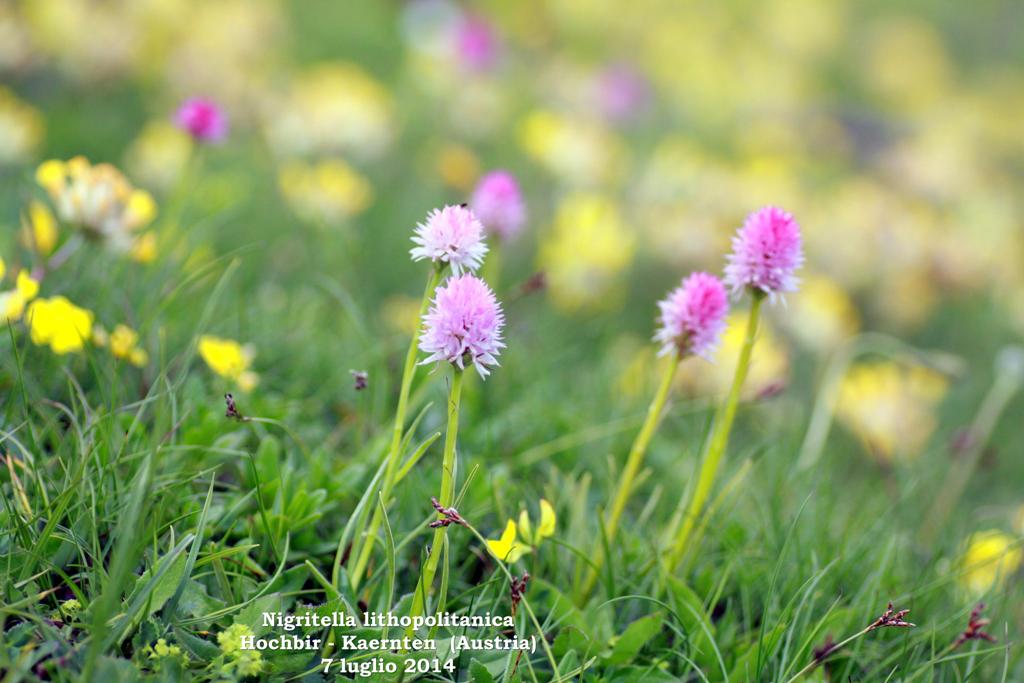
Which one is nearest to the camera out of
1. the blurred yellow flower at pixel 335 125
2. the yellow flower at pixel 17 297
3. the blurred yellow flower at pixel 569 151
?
the yellow flower at pixel 17 297

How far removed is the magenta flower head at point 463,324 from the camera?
2.97ft

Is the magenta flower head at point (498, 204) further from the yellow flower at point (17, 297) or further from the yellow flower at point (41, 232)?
the yellow flower at point (41, 232)

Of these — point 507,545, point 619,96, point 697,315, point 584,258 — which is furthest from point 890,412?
point 619,96

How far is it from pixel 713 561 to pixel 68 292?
1.29m

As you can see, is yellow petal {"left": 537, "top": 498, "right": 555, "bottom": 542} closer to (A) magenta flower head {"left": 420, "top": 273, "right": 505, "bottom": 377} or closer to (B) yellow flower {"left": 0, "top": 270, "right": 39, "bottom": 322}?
(A) magenta flower head {"left": 420, "top": 273, "right": 505, "bottom": 377}

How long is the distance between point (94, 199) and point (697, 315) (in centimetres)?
121

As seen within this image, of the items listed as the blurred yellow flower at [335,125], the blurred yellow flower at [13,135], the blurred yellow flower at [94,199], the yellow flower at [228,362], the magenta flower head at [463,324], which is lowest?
the magenta flower head at [463,324]

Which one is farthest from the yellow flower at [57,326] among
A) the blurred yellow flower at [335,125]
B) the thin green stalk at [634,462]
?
the blurred yellow flower at [335,125]

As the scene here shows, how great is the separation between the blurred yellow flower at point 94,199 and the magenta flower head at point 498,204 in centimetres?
71

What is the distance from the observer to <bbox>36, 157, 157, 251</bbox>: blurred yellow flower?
1.62m

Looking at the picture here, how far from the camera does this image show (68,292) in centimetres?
161

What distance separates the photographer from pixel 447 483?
3.21ft

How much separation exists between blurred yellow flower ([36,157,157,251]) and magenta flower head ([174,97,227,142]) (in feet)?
0.63

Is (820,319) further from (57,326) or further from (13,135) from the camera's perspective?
(13,135)
